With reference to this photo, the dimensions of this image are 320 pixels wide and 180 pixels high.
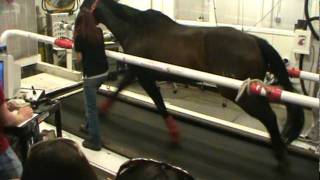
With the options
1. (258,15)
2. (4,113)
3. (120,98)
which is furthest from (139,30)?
(258,15)

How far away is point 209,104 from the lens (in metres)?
5.45

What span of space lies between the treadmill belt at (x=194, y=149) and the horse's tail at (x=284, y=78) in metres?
0.26

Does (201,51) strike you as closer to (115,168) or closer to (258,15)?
(115,168)

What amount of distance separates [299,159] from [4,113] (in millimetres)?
2361

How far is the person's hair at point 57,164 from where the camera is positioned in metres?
1.22

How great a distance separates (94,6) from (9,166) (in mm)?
1848

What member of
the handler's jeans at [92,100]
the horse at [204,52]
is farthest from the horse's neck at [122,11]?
the handler's jeans at [92,100]

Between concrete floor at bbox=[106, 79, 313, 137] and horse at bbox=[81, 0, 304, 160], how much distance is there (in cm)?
128

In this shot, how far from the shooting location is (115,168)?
315 centimetres

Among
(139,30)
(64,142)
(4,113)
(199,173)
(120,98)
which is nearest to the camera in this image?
(64,142)

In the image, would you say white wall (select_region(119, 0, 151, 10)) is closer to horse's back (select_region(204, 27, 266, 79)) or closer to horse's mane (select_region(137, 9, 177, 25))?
horse's mane (select_region(137, 9, 177, 25))

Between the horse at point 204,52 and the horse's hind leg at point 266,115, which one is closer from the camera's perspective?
the horse's hind leg at point 266,115

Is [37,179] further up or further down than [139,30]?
further down

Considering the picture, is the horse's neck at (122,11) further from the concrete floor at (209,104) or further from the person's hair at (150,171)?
the person's hair at (150,171)
